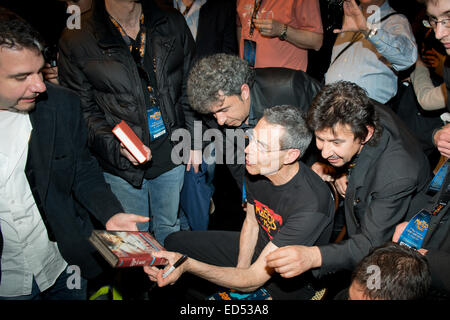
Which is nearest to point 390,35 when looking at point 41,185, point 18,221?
point 41,185

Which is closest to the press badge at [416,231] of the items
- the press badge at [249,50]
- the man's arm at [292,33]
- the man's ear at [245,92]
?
the man's ear at [245,92]

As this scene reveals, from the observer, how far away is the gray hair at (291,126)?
2.15 metres

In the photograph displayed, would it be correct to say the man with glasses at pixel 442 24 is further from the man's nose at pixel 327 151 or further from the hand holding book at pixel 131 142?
the hand holding book at pixel 131 142

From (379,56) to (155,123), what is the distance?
1.87 m

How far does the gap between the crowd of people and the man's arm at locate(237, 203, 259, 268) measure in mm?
14

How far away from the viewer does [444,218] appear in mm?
1866

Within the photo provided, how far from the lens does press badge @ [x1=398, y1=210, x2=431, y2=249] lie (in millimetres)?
1900

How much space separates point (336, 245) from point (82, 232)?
1554 millimetres

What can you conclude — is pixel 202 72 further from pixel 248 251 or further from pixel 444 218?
pixel 444 218

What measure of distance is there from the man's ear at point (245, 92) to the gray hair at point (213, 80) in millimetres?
31

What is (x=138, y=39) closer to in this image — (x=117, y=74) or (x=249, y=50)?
(x=117, y=74)

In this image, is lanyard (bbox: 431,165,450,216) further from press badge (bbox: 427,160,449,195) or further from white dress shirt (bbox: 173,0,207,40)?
white dress shirt (bbox: 173,0,207,40)
